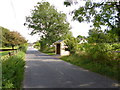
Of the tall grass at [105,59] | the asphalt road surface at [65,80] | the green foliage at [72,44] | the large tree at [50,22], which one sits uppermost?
the large tree at [50,22]

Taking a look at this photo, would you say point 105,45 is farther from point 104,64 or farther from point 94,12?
point 94,12

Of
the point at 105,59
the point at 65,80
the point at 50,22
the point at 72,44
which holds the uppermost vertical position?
the point at 50,22

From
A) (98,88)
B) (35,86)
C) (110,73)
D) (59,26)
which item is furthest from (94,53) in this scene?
(59,26)

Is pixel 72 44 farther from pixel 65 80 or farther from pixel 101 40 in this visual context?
pixel 65 80

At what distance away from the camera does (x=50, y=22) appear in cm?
3859

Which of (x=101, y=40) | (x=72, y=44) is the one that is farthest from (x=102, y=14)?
(x=72, y=44)

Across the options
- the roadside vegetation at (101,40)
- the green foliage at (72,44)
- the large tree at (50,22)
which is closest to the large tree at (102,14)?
the roadside vegetation at (101,40)

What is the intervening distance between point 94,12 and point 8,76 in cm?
692

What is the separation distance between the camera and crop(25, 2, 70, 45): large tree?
38.2 metres

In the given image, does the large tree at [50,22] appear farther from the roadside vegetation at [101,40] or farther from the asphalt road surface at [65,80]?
the asphalt road surface at [65,80]

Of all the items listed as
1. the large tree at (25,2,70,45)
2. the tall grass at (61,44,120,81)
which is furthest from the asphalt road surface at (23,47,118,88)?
the large tree at (25,2,70,45)

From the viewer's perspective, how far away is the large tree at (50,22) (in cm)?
3825

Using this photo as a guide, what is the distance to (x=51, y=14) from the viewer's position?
38.7m

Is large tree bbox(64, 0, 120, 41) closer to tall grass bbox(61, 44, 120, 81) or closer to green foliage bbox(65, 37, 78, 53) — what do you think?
tall grass bbox(61, 44, 120, 81)
